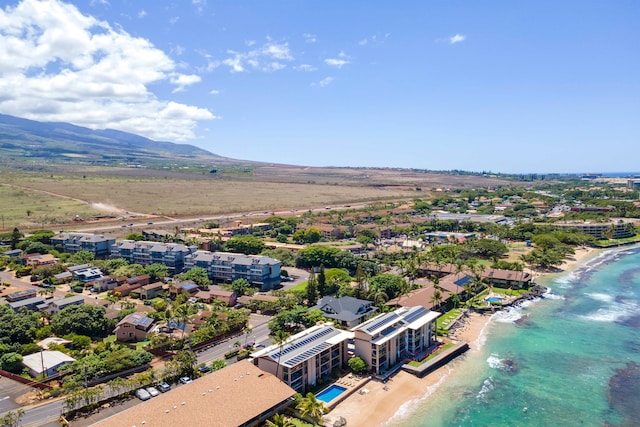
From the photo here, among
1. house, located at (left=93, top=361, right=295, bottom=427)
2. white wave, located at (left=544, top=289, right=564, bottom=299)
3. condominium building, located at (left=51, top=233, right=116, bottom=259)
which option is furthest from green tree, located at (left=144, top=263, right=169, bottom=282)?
white wave, located at (left=544, top=289, right=564, bottom=299)

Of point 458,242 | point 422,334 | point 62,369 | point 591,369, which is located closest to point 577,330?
point 591,369

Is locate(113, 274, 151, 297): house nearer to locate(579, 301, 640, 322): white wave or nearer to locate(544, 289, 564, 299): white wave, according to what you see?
locate(544, 289, 564, 299): white wave

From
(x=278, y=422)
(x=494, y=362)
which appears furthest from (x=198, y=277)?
(x=494, y=362)

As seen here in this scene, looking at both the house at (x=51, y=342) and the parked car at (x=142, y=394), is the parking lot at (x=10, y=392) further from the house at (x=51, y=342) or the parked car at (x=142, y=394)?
the parked car at (x=142, y=394)

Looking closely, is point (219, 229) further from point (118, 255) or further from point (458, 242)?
point (458, 242)

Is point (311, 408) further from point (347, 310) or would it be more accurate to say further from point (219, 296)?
point (219, 296)

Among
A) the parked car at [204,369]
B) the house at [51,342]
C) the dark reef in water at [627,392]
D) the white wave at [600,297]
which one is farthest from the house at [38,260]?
the white wave at [600,297]

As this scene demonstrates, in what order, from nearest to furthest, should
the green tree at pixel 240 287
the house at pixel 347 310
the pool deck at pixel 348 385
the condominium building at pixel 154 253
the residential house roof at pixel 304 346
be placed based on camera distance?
the pool deck at pixel 348 385, the residential house roof at pixel 304 346, the house at pixel 347 310, the green tree at pixel 240 287, the condominium building at pixel 154 253
